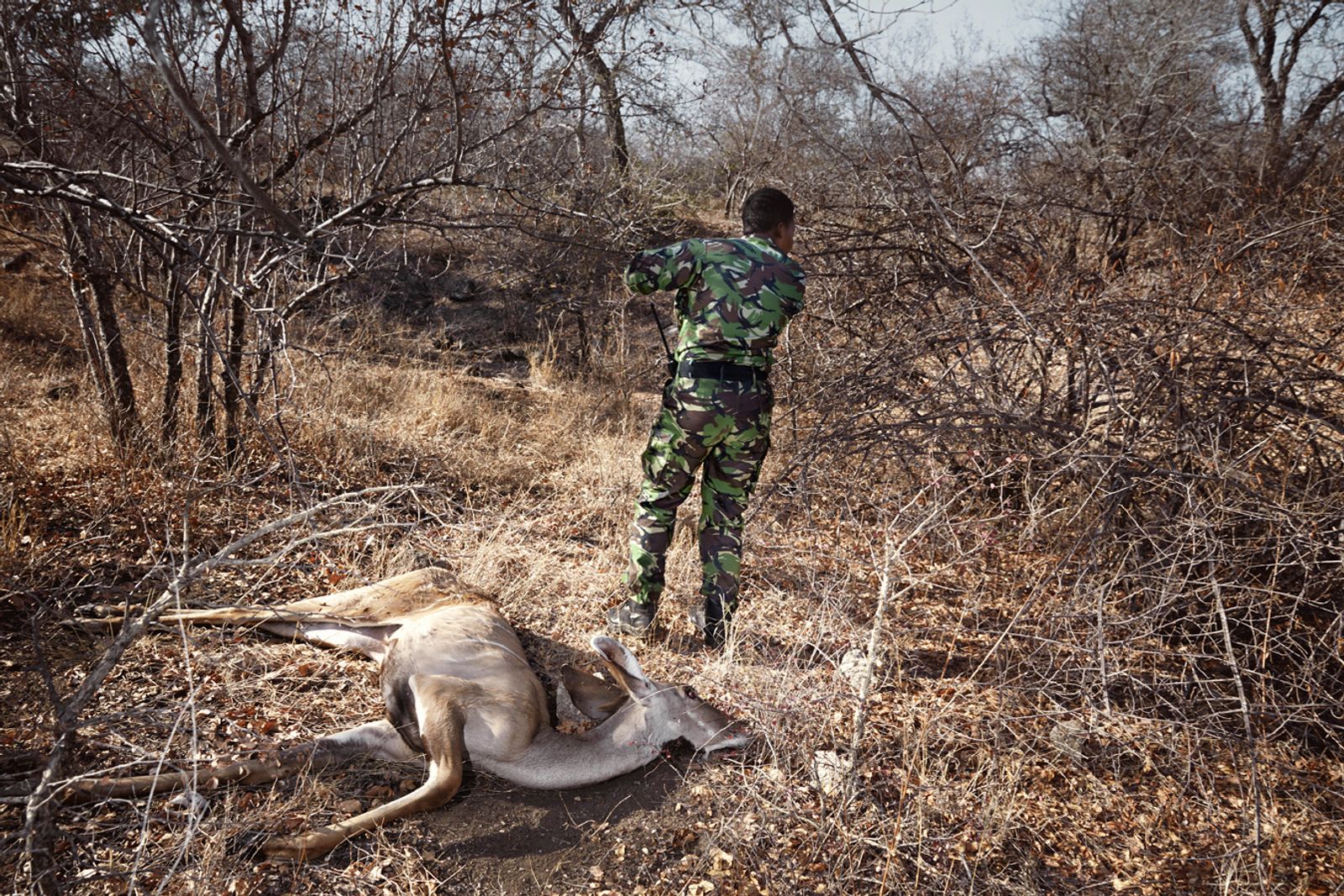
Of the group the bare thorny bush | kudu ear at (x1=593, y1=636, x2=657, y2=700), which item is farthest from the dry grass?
kudu ear at (x1=593, y1=636, x2=657, y2=700)

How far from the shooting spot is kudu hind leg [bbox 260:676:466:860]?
2481mm

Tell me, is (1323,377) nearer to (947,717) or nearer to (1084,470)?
(1084,470)

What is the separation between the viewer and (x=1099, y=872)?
9.05ft

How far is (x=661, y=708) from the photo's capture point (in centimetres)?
321

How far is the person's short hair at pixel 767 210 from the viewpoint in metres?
3.87

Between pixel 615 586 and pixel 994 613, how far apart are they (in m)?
2.03

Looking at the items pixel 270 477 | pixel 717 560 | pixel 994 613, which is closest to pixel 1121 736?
pixel 994 613

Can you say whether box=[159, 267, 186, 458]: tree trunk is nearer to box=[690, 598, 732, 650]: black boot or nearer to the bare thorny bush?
the bare thorny bush

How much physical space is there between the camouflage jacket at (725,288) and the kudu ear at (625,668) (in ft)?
4.62

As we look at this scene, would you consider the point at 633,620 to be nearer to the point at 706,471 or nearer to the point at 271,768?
the point at 706,471

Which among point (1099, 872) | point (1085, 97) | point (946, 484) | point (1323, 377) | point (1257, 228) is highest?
point (1085, 97)

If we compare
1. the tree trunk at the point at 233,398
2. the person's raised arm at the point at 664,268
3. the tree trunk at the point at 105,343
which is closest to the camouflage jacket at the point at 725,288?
the person's raised arm at the point at 664,268

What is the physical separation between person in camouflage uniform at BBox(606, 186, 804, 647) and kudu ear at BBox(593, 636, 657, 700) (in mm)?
678

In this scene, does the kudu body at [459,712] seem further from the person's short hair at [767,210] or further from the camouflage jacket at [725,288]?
the person's short hair at [767,210]
